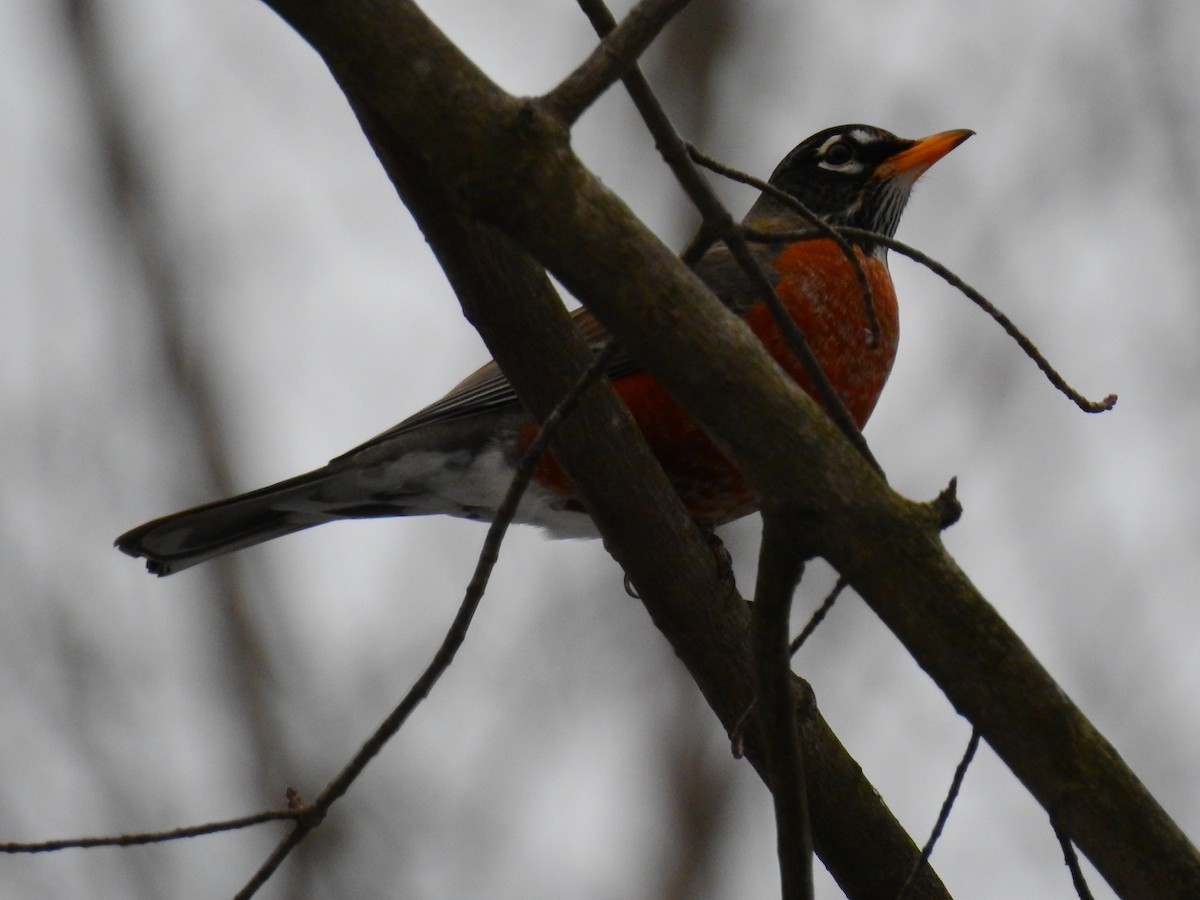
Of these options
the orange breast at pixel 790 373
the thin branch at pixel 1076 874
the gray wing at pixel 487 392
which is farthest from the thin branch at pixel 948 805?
the gray wing at pixel 487 392

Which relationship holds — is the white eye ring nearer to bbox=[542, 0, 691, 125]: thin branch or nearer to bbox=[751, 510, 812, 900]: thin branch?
bbox=[542, 0, 691, 125]: thin branch

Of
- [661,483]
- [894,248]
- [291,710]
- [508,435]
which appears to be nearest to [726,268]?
[508,435]

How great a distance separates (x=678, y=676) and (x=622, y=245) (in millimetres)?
7428

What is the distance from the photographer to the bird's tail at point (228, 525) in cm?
466

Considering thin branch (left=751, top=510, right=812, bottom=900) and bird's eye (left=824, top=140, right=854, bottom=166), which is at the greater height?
bird's eye (left=824, top=140, right=854, bottom=166)

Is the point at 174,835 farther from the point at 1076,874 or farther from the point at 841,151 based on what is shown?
the point at 841,151

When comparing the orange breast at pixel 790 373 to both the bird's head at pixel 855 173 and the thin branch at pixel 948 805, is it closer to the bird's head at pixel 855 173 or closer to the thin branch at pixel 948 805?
the bird's head at pixel 855 173

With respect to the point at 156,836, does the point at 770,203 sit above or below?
above

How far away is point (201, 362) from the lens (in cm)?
813

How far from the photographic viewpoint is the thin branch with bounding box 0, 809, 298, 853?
7.11ft

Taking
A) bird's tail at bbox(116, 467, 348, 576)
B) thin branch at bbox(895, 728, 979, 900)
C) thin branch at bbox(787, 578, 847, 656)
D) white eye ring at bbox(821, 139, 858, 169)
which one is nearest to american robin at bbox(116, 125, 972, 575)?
bird's tail at bbox(116, 467, 348, 576)

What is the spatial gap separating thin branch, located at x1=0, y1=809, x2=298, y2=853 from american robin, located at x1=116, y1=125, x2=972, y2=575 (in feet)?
7.61

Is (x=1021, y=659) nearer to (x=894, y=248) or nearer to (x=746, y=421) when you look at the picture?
(x=746, y=421)

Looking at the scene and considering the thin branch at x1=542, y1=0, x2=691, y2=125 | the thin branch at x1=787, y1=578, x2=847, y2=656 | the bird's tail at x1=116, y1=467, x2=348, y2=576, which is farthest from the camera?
the bird's tail at x1=116, y1=467, x2=348, y2=576
